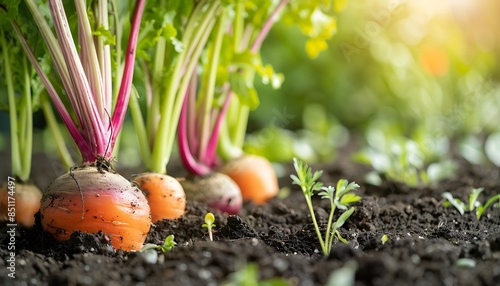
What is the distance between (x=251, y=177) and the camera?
7.76 feet

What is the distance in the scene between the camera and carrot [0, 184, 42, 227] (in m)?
1.90

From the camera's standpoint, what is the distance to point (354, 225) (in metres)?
1.71

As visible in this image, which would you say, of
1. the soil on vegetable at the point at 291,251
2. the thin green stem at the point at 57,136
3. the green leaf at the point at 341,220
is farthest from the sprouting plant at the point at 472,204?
the thin green stem at the point at 57,136

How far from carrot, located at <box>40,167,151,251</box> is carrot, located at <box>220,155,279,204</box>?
0.79 metres

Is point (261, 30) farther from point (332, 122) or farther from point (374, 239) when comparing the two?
point (332, 122)

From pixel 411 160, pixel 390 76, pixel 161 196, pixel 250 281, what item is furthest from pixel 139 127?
pixel 390 76

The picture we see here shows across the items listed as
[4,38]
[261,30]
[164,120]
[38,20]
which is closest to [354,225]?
[164,120]

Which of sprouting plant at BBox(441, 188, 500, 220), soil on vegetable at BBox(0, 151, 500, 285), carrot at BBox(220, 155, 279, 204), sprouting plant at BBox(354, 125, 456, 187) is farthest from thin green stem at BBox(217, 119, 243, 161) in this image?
sprouting plant at BBox(441, 188, 500, 220)

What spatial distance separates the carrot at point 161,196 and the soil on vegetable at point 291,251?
0.13 feet

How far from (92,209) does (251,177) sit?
91 centimetres

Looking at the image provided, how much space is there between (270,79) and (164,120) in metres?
0.49

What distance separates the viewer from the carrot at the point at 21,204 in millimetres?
1897

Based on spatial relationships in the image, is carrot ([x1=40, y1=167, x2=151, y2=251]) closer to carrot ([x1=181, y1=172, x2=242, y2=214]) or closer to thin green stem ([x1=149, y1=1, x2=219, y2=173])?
thin green stem ([x1=149, y1=1, x2=219, y2=173])

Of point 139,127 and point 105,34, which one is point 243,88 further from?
point 105,34
